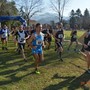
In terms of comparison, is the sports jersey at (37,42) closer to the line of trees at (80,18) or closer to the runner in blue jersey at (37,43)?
the runner in blue jersey at (37,43)

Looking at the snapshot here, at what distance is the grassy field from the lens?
9094 mm

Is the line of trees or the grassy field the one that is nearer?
the grassy field

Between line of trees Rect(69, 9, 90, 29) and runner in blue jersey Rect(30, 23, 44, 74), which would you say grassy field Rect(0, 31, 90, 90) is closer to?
runner in blue jersey Rect(30, 23, 44, 74)

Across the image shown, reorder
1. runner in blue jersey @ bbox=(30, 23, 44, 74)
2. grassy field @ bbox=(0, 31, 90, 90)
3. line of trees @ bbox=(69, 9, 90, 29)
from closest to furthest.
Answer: grassy field @ bbox=(0, 31, 90, 90) < runner in blue jersey @ bbox=(30, 23, 44, 74) < line of trees @ bbox=(69, 9, 90, 29)

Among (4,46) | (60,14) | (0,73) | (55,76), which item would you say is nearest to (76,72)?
(55,76)

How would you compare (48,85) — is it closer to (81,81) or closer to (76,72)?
(81,81)

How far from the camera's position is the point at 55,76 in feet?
34.2

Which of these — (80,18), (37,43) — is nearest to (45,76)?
(37,43)

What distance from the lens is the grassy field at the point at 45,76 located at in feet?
29.8

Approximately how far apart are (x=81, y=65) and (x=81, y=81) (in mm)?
2988

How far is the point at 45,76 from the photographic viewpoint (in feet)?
33.8

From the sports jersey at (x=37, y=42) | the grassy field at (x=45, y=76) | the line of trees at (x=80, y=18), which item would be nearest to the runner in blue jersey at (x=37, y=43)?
the sports jersey at (x=37, y=42)

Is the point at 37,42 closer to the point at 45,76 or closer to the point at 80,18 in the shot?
the point at 45,76

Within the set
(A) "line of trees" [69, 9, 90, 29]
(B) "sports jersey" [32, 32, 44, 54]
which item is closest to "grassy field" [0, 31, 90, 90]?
(B) "sports jersey" [32, 32, 44, 54]
